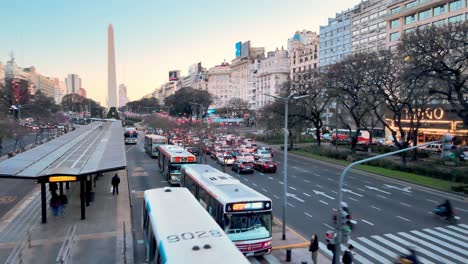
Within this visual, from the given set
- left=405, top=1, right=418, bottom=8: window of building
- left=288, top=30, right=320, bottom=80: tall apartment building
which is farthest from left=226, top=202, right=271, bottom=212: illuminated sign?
left=288, top=30, right=320, bottom=80: tall apartment building

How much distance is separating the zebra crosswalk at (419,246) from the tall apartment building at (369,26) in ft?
253

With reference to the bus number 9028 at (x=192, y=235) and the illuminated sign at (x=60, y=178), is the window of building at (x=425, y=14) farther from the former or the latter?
the bus number 9028 at (x=192, y=235)

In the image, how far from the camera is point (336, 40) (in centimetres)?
10556

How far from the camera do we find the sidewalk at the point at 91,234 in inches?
559

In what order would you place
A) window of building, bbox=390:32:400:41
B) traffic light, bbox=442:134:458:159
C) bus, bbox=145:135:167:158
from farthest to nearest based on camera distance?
window of building, bbox=390:32:400:41
bus, bbox=145:135:167:158
traffic light, bbox=442:134:458:159

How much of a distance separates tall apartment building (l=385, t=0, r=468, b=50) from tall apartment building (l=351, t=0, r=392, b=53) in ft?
44.5

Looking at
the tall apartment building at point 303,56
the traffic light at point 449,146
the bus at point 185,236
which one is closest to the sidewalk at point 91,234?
the bus at point 185,236

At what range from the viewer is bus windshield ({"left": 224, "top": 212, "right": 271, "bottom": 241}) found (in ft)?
43.5

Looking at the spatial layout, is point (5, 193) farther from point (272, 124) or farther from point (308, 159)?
point (272, 124)

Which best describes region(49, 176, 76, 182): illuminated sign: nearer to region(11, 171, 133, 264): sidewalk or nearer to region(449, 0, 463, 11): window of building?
region(11, 171, 133, 264): sidewalk

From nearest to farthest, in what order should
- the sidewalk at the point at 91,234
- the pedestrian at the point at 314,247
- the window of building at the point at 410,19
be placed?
the pedestrian at the point at 314,247
the sidewalk at the point at 91,234
the window of building at the point at 410,19

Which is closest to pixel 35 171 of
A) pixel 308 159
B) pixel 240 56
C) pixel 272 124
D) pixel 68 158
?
pixel 68 158

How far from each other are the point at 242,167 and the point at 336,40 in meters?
A: 81.5

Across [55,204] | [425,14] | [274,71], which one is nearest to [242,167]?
[55,204]
